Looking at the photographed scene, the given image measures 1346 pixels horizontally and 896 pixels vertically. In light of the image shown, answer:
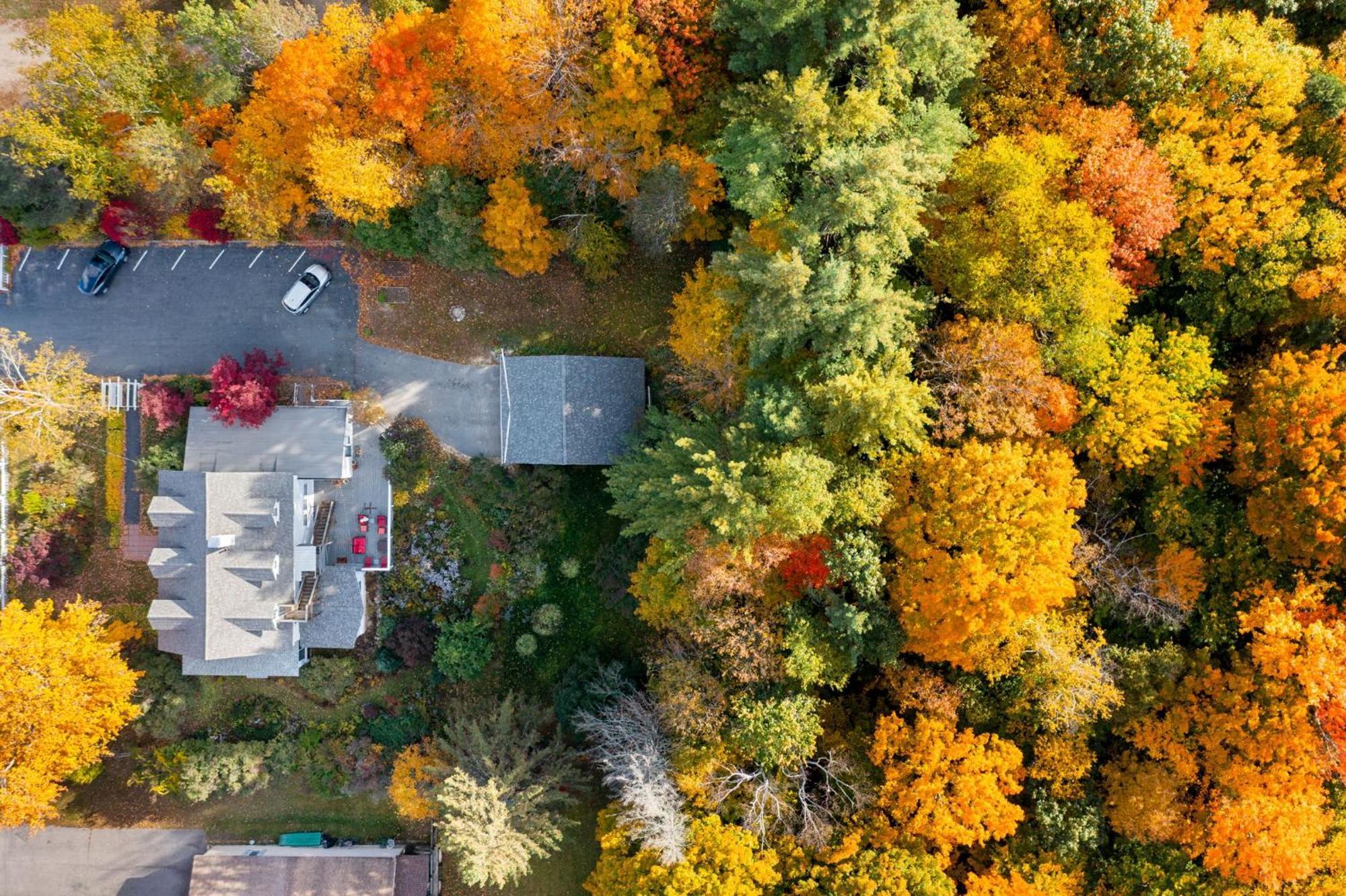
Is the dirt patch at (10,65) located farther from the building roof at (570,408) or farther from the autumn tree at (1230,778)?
the autumn tree at (1230,778)

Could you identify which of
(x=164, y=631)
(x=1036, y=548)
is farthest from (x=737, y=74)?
(x=164, y=631)

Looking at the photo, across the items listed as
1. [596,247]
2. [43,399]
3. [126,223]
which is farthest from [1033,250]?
[43,399]

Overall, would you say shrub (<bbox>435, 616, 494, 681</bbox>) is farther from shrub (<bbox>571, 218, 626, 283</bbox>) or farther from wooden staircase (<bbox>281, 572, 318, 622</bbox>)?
shrub (<bbox>571, 218, 626, 283</bbox>)

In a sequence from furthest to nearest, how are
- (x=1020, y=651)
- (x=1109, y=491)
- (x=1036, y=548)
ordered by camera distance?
(x=1109, y=491) < (x=1020, y=651) < (x=1036, y=548)

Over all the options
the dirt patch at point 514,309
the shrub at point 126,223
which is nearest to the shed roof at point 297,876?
the dirt patch at point 514,309

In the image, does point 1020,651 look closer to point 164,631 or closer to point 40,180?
point 164,631

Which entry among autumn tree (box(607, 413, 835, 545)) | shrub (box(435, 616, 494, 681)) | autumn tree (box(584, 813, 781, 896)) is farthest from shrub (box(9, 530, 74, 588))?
autumn tree (box(584, 813, 781, 896))

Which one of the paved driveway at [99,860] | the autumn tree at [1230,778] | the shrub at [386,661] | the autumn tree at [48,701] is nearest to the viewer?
the autumn tree at [1230,778]
